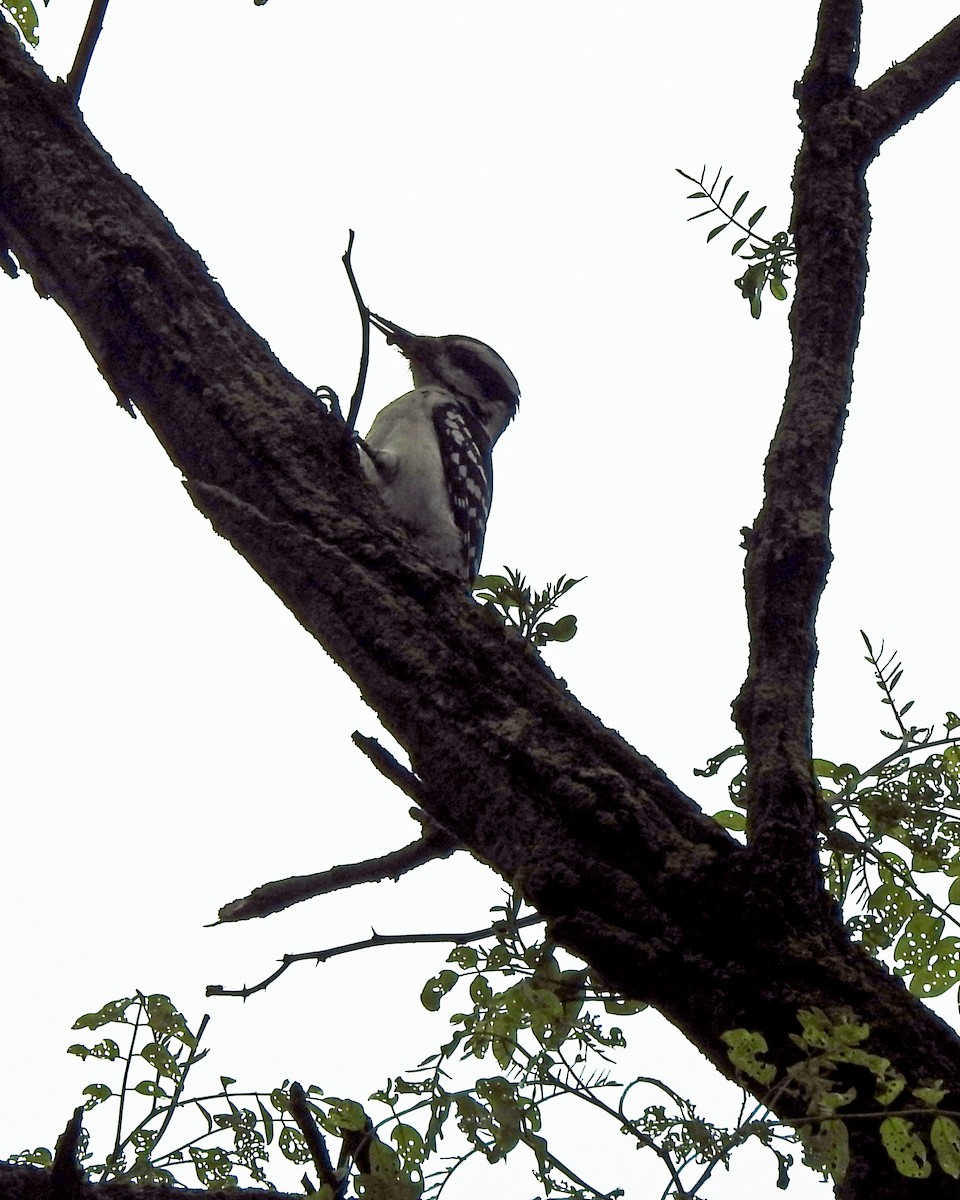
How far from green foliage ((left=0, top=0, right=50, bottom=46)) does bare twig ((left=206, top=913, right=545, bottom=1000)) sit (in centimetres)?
225

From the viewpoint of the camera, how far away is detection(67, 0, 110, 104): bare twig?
3.15 m

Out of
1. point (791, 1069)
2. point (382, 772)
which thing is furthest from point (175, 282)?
point (791, 1069)

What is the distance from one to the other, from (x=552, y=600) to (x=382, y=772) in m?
0.46

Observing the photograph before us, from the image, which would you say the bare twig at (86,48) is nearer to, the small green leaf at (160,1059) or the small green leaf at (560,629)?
the small green leaf at (560,629)


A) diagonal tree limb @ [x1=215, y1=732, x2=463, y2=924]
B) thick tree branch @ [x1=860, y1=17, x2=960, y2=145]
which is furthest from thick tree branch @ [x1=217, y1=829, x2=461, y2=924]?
thick tree branch @ [x1=860, y1=17, x2=960, y2=145]

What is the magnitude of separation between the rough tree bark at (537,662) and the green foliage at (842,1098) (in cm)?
5

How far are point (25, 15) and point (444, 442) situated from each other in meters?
3.13

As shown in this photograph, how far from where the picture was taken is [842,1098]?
5.51 feet

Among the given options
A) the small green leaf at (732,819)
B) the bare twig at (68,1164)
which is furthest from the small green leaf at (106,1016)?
the small green leaf at (732,819)

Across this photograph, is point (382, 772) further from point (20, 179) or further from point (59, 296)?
point (20, 179)

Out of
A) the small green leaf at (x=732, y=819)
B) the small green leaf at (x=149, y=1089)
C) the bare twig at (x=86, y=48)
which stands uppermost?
the bare twig at (x=86, y=48)

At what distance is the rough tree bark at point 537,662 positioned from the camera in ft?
6.28

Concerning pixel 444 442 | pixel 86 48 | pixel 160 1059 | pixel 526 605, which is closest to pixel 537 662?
pixel 526 605

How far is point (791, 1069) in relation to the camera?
1.69 meters
